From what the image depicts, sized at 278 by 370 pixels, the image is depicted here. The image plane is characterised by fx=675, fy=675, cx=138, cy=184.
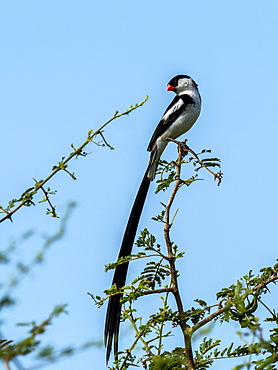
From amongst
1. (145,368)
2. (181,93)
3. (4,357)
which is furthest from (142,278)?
(181,93)

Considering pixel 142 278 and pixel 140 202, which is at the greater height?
pixel 140 202

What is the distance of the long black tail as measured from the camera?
2.86 meters

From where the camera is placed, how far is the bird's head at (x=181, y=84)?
487 centimetres

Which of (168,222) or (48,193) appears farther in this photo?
(168,222)

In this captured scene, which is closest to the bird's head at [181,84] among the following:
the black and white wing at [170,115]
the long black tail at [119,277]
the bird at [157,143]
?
the bird at [157,143]

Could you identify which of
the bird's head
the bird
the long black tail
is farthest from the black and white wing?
→ the long black tail

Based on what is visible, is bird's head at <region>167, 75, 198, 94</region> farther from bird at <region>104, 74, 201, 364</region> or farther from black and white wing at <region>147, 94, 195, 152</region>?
black and white wing at <region>147, 94, 195, 152</region>

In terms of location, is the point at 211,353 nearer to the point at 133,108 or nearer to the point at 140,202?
the point at 133,108

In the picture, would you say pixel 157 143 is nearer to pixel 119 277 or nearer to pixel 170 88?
pixel 170 88

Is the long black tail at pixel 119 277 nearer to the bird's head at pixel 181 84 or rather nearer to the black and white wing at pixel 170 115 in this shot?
the black and white wing at pixel 170 115

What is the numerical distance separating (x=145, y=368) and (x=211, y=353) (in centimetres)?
24

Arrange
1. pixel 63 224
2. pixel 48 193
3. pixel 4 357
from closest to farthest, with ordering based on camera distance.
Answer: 1. pixel 4 357
2. pixel 63 224
3. pixel 48 193

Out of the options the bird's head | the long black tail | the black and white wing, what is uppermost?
the bird's head

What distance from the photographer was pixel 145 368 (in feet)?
6.06
